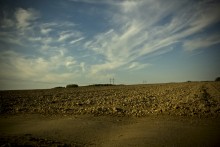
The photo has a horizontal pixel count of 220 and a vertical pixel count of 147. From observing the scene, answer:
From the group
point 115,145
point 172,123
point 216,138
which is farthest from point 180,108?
point 115,145

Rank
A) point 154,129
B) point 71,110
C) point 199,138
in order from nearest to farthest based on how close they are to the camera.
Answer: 1. point 199,138
2. point 154,129
3. point 71,110

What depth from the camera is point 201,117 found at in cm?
1217

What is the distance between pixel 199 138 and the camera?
872 centimetres

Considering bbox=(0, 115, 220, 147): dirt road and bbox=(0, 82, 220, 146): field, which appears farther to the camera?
bbox=(0, 82, 220, 146): field

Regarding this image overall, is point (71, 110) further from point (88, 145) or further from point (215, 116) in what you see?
point (215, 116)

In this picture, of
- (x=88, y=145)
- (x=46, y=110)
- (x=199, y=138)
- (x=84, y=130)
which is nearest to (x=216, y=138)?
(x=199, y=138)

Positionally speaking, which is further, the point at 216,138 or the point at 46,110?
the point at 46,110

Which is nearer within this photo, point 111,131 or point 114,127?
point 111,131

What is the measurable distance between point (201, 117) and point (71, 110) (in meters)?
8.58

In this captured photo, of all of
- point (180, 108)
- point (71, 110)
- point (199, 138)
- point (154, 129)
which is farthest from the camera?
point (71, 110)

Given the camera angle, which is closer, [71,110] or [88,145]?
[88,145]

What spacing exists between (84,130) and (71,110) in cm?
538

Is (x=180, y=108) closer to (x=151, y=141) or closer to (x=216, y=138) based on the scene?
(x=216, y=138)

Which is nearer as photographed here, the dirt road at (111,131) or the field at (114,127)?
the dirt road at (111,131)
